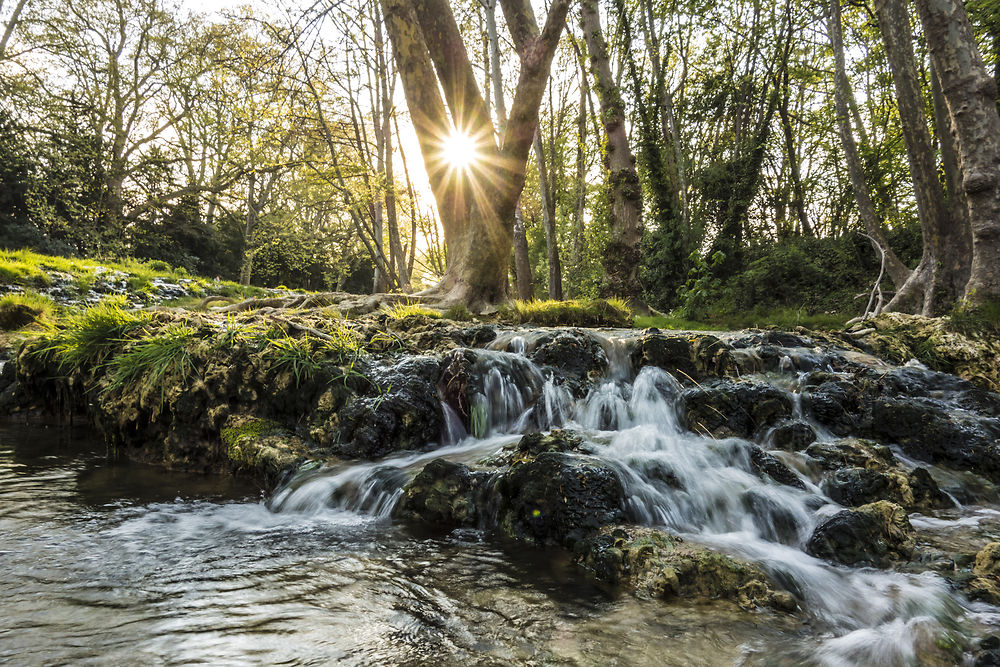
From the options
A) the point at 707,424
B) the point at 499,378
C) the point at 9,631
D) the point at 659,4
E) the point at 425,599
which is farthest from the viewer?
the point at 659,4

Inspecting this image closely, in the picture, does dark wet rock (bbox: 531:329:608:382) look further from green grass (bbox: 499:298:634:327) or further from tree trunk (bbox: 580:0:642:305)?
tree trunk (bbox: 580:0:642:305)

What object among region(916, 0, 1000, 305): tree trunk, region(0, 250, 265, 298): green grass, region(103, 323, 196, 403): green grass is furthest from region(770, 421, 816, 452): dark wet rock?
region(0, 250, 265, 298): green grass

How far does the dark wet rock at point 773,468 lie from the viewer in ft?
10.6

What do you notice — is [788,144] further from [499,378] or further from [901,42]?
[499,378]

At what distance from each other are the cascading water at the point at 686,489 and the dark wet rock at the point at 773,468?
42mm

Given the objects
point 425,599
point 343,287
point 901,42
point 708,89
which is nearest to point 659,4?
point 708,89

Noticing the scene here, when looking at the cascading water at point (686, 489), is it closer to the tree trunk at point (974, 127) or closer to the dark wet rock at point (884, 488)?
the dark wet rock at point (884, 488)

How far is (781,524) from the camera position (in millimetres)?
2811

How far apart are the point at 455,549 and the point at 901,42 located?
37.6ft

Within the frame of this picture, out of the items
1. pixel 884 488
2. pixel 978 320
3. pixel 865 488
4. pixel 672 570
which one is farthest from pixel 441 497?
pixel 978 320

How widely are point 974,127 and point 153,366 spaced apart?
1031 centimetres

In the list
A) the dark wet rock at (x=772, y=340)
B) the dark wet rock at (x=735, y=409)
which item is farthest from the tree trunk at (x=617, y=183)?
the dark wet rock at (x=735, y=409)

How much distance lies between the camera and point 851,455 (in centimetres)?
347

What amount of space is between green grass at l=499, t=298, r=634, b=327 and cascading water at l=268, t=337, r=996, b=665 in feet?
6.67
